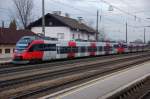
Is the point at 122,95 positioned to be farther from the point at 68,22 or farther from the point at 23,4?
the point at 23,4

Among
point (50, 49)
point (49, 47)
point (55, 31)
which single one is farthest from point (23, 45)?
point (55, 31)

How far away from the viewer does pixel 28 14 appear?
302 ft

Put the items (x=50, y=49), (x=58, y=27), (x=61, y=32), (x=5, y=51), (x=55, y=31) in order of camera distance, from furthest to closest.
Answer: (x=55, y=31), (x=58, y=27), (x=61, y=32), (x=5, y=51), (x=50, y=49)

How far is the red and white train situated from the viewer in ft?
129

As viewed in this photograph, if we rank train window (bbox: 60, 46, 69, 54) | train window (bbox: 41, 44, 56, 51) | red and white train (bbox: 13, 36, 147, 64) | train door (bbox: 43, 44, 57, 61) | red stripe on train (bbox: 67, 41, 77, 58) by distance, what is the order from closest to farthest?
1. red and white train (bbox: 13, 36, 147, 64)
2. train window (bbox: 41, 44, 56, 51)
3. train door (bbox: 43, 44, 57, 61)
4. train window (bbox: 60, 46, 69, 54)
5. red stripe on train (bbox: 67, 41, 77, 58)

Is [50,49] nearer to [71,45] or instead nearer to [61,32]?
[71,45]

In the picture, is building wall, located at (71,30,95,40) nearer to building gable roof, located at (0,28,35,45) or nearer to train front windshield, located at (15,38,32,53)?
building gable roof, located at (0,28,35,45)

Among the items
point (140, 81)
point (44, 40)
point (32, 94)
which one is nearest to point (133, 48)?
point (44, 40)

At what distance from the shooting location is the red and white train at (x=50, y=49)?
1543 inches

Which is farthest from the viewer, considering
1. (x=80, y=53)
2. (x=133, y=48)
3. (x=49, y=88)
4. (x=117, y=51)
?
(x=133, y=48)

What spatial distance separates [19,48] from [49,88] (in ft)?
68.5

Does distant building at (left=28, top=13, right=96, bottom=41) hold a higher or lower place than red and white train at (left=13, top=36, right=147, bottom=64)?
higher

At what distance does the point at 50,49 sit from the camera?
43.4m

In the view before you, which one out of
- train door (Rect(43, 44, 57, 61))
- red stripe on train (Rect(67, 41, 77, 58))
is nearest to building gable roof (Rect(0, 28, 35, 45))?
red stripe on train (Rect(67, 41, 77, 58))
